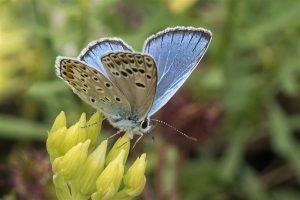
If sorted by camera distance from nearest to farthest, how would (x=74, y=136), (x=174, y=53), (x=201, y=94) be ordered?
(x=74, y=136) → (x=174, y=53) → (x=201, y=94)

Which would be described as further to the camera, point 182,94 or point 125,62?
point 182,94

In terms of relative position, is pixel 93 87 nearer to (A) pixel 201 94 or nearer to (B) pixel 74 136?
(B) pixel 74 136

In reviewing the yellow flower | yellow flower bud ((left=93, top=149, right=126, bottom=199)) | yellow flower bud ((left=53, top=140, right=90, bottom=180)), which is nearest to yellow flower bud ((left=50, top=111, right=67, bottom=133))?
the yellow flower

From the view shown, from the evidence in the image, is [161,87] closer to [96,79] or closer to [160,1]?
[96,79]

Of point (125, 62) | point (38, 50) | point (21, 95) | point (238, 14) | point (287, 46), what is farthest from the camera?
point (21, 95)

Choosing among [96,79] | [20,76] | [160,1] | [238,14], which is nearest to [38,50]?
[20,76]

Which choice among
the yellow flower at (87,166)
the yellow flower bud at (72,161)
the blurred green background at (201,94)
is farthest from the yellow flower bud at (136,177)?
the blurred green background at (201,94)

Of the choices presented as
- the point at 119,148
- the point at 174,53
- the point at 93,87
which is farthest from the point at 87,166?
the point at 174,53
